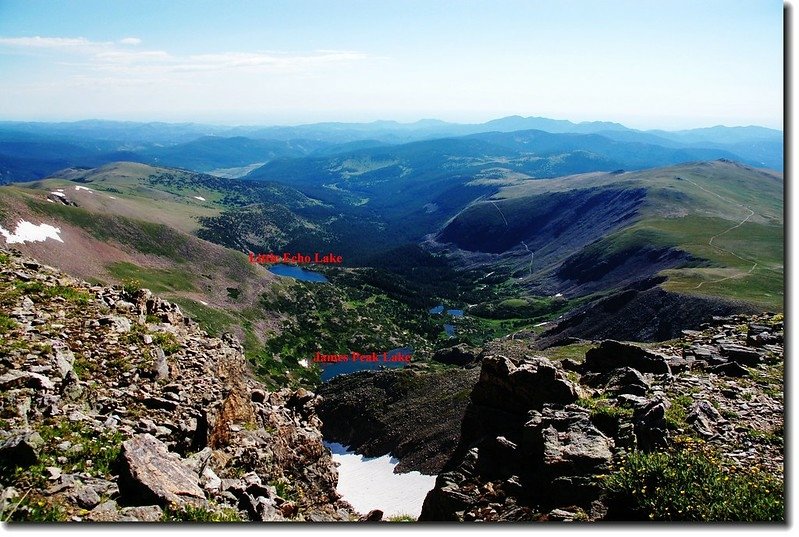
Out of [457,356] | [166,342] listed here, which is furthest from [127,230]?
[166,342]

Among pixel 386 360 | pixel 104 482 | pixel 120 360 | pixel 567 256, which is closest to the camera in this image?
pixel 104 482

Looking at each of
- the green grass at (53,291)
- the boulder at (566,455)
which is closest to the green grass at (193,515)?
the boulder at (566,455)

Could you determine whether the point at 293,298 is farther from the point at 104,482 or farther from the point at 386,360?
the point at 104,482

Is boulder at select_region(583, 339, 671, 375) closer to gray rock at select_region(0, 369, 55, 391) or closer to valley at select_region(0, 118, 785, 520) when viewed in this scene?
valley at select_region(0, 118, 785, 520)

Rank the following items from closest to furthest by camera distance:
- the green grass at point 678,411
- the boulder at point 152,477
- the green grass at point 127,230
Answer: the boulder at point 152,477
the green grass at point 678,411
the green grass at point 127,230

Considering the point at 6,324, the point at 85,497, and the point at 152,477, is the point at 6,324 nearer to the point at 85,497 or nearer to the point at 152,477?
the point at 85,497

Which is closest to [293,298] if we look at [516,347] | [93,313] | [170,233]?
[170,233]

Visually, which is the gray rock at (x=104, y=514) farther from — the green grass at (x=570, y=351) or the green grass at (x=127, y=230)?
the green grass at (x=127, y=230)
